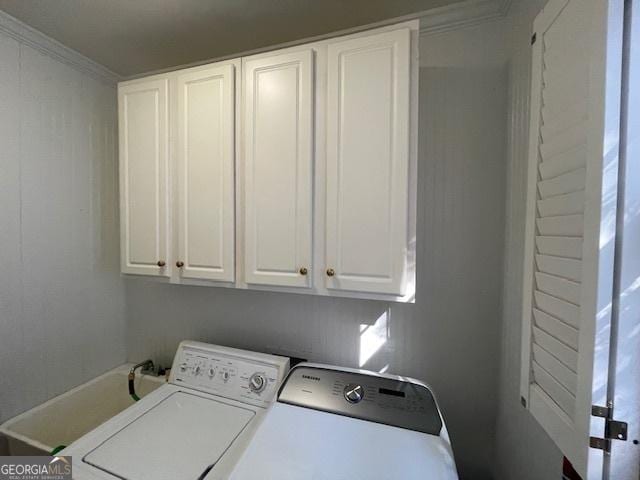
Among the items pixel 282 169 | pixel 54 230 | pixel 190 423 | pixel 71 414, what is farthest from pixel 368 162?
pixel 71 414

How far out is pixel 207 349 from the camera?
131cm

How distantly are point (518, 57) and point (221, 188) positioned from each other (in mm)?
1321

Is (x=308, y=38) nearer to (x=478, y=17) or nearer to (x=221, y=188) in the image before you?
(x=478, y=17)

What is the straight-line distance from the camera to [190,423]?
1037mm

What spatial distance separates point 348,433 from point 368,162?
3.04ft

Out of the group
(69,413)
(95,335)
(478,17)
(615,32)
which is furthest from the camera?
(95,335)

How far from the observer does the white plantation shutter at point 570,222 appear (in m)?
0.52

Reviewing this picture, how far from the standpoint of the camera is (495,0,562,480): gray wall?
0.93m

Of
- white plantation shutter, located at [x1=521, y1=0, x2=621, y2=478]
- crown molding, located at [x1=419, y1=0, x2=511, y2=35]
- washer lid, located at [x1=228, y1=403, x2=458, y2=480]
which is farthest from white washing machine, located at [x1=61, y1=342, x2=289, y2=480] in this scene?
crown molding, located at [x1=419, y1=0, x2=511, y2=35]

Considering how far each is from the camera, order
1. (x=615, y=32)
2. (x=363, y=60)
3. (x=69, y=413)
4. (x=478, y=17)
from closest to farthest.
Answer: (x=615, y=32)
(x=363, y=60)
(x=478, y=17)
(x=69, y=413)

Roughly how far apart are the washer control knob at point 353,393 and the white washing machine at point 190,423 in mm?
301

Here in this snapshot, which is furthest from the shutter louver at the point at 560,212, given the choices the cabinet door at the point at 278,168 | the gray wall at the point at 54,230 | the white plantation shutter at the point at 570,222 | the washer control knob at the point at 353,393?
the gray wall at the point at 54,230

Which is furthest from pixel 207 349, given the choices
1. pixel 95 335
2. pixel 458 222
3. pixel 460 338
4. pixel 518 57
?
pixel 518 57

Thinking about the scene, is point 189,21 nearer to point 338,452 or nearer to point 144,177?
point 144,177
